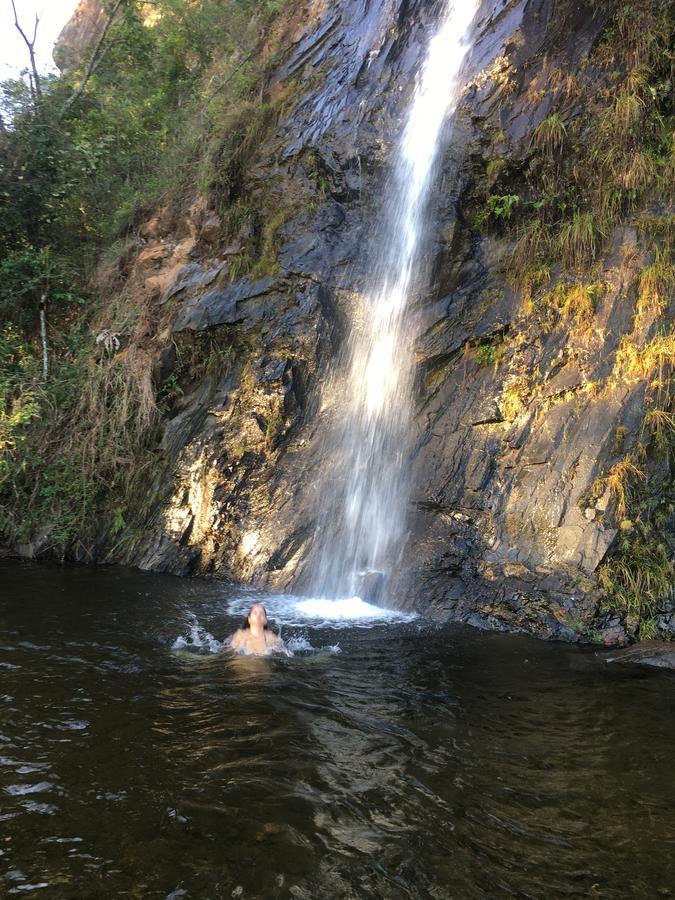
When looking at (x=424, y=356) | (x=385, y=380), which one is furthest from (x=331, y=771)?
(x=424, y=356)

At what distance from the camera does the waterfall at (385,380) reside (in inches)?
340

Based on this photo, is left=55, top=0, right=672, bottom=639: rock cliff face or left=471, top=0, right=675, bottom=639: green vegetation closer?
left=471, top=0, right=675, bottom=639: green vegetation

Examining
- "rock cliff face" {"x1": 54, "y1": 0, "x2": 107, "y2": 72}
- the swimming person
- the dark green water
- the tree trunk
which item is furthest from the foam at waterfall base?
"rock cliff face" {"x1": 54, "y1": 0, "x2": 107, "y2": 72}

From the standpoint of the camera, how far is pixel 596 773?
411 cm

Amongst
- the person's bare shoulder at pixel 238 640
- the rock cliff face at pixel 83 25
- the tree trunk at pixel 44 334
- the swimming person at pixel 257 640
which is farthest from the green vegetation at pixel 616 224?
the rock cliff face at pixel 83 25

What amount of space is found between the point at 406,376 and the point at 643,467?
11.6ft

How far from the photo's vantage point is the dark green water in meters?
3.07

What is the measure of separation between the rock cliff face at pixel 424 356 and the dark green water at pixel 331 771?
1574 mm

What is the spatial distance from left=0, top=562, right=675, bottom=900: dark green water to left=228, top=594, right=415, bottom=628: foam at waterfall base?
77cm

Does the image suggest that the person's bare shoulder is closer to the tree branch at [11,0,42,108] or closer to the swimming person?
the swimming person

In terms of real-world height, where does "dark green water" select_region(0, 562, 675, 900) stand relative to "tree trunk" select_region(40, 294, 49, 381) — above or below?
below

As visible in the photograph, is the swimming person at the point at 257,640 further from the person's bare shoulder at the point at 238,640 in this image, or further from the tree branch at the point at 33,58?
the tree branch at the point at 33,58

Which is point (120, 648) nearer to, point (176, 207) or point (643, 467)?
point (643, 467)

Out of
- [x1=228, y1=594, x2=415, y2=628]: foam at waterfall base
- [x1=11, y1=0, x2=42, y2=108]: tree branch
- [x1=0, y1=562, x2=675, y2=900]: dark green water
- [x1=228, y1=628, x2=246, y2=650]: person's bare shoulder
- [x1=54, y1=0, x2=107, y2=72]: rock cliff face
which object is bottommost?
[x1=0, y1=562, x2=675, y2=900]: dark green water
